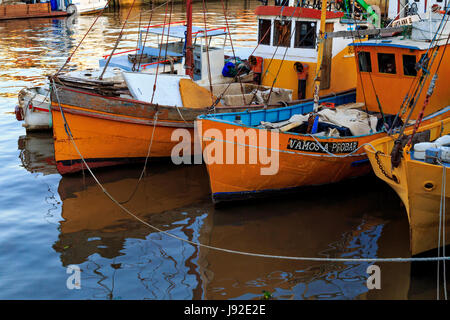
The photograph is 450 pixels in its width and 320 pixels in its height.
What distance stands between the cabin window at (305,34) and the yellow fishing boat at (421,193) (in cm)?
602

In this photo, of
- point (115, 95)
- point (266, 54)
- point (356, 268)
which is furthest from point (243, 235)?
point (266, 54)

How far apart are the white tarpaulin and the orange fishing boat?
1776 millimetres

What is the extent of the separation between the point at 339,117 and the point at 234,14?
40.3m

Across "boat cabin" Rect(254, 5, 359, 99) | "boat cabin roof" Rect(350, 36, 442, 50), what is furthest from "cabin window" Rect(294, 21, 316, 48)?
"boat cabin roof" Rect(350, 36, 442, 50)

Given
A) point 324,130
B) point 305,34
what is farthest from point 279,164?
point 305,34

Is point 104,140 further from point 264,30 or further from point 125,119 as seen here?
point 264,30

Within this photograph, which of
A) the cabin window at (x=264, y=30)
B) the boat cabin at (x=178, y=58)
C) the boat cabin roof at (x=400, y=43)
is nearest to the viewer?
the boat cabin roof at (x=400, y=43)

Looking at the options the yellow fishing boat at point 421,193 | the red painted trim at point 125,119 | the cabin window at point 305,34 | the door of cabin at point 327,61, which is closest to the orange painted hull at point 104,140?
the red painted trim at point 125,119

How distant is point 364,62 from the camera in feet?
41.8

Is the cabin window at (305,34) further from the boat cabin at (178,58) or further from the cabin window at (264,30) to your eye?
the boat cabin at (178,58)

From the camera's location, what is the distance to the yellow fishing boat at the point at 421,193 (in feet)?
26.8

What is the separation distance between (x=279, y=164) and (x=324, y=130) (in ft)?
5.18

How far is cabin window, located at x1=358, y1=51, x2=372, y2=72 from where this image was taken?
12.6 m

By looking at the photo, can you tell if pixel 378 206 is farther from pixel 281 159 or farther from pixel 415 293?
pixel 415 293
